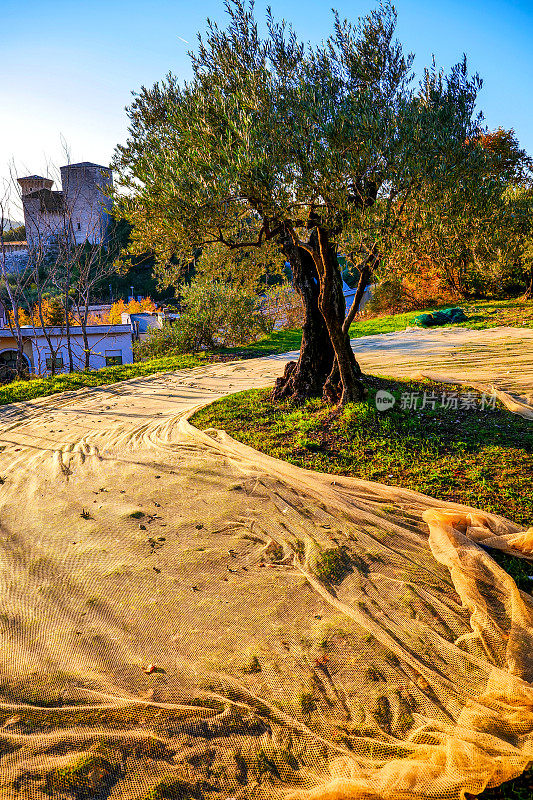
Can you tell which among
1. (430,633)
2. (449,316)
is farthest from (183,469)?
(449,316)

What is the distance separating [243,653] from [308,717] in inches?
21.4

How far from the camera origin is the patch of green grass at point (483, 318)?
14.2 m

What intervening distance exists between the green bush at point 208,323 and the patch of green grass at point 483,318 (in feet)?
12.3

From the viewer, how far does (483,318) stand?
51.6 ft

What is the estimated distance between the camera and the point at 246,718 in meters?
2.50

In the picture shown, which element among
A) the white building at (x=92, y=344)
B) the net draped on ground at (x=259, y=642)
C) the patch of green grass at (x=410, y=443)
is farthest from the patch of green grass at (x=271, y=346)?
the white building at (x=92, y=344)

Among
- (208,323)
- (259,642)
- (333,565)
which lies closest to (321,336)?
(333,565)

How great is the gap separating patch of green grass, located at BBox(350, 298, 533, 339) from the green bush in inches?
148

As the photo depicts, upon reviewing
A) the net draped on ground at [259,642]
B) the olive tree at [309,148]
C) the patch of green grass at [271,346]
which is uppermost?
the olive tree at [309,148]

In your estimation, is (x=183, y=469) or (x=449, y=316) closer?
(x=183, y=469)

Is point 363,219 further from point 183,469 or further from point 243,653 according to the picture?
point 243,653

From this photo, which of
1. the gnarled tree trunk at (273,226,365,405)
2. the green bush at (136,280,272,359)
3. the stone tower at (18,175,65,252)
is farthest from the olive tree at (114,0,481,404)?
the stone tower at (18,175,65,252)

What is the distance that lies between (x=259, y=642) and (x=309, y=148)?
5.06 m

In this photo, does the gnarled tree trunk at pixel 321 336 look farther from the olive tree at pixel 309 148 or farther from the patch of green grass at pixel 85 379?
the patch of green grass at pixel 85 379
